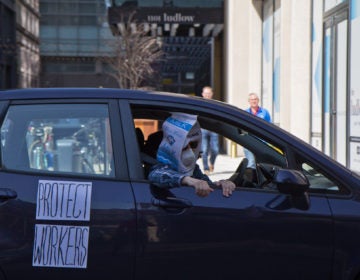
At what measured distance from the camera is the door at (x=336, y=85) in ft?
36.9

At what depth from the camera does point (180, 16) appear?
20219 millimetres

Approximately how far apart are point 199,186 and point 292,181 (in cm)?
51

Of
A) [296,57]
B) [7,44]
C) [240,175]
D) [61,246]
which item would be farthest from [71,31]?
[61,246]

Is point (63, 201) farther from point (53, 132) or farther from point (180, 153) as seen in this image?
point (180, 153)

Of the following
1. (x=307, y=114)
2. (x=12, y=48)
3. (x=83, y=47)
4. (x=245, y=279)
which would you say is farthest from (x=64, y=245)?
(x=83, y=47)

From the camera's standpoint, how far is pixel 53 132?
3803 mm

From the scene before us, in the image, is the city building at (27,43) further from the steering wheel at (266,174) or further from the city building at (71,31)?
the steering wheel at (266,174)

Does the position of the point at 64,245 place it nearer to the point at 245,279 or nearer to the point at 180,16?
the point at 245,279

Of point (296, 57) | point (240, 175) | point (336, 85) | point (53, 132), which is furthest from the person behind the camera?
point (296, 57)

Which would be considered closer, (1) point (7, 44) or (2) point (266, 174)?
(2) point (266, 174)

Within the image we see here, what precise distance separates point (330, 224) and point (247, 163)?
40.5 inches

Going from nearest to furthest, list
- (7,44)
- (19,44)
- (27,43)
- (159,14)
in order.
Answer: (159,14) → (7,44) → (19,44) → (27,43)

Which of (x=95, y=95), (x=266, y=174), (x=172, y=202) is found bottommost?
(x=172, y=202)

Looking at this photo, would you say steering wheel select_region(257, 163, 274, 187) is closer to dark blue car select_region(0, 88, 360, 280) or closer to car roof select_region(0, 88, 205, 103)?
dark blue car select_region(0, 88, 360, 280)
